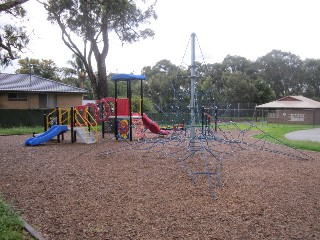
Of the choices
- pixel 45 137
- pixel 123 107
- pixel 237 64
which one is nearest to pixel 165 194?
pixel 45 137

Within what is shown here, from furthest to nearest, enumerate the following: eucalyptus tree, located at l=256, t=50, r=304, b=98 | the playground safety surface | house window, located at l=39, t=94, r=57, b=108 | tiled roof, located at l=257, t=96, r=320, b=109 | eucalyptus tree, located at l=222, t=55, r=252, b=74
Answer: eucalyptus tree, located at l=256, t=50, r=304, b=98 → eucalyptus tree, located at l=222, t=55, r=252, b=74 → tiled roof, located at l=257, t=96, r=320, b=109 → house window, located at l=39, t=94, r=57, b=108 → the playground safety surface

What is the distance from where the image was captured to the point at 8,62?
17938 mm

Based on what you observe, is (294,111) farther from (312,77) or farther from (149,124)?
(312,77)

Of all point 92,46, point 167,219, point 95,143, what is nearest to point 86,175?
point 167,219

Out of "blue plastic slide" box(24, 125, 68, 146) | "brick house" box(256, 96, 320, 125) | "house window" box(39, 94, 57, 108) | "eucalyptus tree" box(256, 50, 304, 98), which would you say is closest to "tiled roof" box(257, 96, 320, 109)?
"brick house" box(256, 96, 320, 125)

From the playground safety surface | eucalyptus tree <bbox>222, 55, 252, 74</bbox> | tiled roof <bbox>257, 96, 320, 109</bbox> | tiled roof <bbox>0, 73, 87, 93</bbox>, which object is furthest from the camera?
eucalyptus tree <bbox>222, 55, 252, 74</bbox>

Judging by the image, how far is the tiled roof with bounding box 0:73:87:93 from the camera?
28328 mm

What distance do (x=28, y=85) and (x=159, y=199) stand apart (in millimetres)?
27013

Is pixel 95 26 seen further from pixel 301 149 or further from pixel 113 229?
pixel 113 229

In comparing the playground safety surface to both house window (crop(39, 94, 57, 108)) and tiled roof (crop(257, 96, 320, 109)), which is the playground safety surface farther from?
tiled roof (crop(257, 96, 320, 109))

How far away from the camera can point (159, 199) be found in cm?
616

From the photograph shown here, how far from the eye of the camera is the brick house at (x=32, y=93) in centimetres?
2817

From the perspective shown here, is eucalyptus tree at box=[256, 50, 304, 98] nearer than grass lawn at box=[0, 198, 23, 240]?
No

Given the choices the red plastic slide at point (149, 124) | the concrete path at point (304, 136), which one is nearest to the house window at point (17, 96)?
the red plastic slide at point (149, 124)
